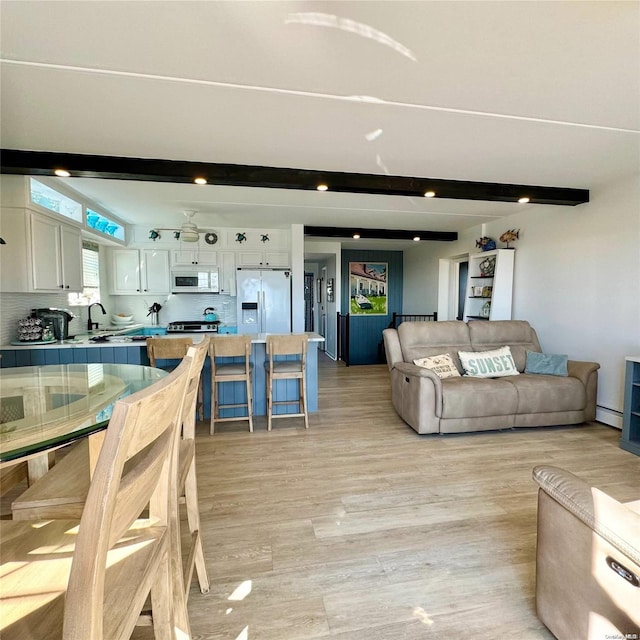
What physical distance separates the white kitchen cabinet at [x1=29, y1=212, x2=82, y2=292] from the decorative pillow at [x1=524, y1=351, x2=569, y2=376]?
16.5ft

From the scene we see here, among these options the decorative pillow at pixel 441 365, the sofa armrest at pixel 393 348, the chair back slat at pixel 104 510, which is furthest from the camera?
the sofa armrest at pixel 393 348

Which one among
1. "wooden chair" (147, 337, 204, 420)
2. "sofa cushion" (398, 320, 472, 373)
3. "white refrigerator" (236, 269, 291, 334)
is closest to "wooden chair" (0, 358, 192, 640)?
"wooden chair" (147, 337, 204, 420)

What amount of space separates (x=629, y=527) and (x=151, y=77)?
271 cm

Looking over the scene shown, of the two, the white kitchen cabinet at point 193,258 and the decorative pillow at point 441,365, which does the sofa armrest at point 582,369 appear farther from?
the white kitchen cabinet at point 193,258

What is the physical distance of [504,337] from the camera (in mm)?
4016

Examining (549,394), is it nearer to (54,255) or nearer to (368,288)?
(368,288)

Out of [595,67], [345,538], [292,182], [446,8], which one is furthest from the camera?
[292,182]

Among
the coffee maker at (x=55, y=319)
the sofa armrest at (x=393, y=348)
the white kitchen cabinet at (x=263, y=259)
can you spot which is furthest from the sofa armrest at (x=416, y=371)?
the coffee maker at (x=55, y=319)

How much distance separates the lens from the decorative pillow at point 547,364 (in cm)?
356

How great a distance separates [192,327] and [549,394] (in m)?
4.64

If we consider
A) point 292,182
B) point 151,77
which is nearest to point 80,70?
point 151,77

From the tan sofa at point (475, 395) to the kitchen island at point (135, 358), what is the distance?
981 millimetres

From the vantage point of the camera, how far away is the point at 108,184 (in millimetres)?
3416

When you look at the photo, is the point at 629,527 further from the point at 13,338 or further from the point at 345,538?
the point at 13,338
